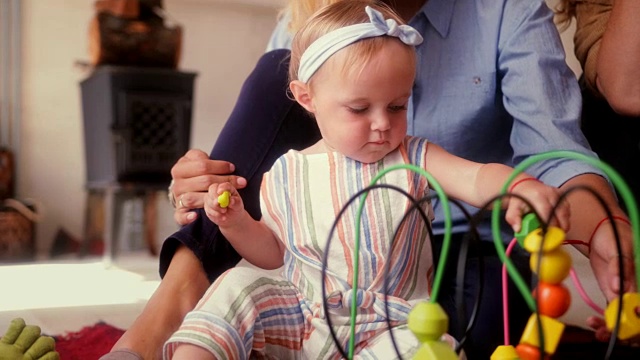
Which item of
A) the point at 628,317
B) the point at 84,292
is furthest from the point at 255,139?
the point at 84,292

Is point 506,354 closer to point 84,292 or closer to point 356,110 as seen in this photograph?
point 356,110

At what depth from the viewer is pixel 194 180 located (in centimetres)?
106

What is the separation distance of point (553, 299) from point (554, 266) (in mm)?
24

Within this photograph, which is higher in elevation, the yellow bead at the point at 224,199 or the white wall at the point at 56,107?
the yellow bead at the point at 224,199

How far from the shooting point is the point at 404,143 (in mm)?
905

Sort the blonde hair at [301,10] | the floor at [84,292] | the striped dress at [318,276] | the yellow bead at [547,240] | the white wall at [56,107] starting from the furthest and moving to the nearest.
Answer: the white wall at [56,107] → the floor at [84,292] → the blonde hair at [301,10] → the striped dress at [318,276] → the yellow bead at [547,240]

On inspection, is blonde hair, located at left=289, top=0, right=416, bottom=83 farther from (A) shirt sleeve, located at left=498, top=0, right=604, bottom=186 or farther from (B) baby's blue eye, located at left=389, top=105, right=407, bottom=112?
(A) shirt sleeve, located at left=498, top=0, right=604, bottom=186

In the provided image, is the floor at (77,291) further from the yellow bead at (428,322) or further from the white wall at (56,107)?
the yellow bead at (428,322)

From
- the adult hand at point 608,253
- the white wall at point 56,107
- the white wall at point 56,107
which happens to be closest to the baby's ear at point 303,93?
the adult hand at point 608,253

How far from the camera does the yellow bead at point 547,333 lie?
534mm

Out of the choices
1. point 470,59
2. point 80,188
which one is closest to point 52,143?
point 80,188

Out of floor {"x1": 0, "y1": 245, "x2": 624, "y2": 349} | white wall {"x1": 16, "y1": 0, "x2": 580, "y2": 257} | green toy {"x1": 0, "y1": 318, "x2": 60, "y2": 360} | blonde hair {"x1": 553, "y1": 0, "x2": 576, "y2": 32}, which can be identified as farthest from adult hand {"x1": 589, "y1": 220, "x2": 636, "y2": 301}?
white wall {"x1": 16, "y1": 0, "x2": 580, "y2": 257}

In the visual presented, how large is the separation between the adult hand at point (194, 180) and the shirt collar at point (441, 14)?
14.6 inches

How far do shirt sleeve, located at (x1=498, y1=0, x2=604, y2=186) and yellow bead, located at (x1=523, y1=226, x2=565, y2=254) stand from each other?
0.38m
